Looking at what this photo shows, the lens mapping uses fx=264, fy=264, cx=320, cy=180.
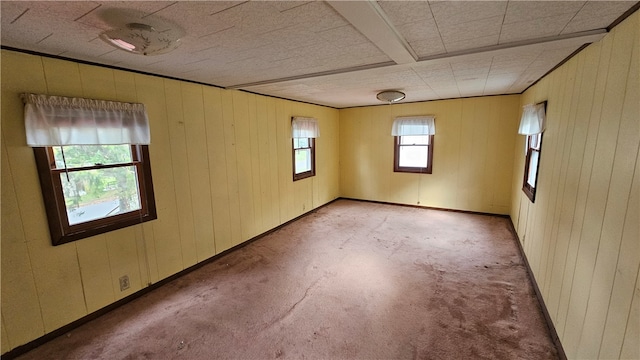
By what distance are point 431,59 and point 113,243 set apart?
3.26 m

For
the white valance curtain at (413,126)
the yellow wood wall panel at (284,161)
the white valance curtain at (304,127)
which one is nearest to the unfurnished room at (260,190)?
the yellow wood wall panel at (284,161)

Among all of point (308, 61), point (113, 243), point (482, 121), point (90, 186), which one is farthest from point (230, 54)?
A: point (482, 121)

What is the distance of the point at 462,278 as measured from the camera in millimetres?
2859

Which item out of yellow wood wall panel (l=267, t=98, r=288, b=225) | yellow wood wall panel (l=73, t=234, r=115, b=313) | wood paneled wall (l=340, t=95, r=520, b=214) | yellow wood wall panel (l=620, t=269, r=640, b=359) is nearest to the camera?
→ yellow wood wall panel (l=620, t=269, r=640, b=359)

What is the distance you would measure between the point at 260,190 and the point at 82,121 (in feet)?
7.41

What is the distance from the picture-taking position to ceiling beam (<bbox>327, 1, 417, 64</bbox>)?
1301mm

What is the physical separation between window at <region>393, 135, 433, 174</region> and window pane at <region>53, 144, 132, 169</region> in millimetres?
4668

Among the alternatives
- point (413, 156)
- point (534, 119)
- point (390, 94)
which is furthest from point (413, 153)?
point (534, 119)

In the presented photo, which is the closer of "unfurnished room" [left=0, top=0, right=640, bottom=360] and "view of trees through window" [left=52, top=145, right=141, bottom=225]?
"unfurnished room" [left=0, top=0, right=640, bottom=360]

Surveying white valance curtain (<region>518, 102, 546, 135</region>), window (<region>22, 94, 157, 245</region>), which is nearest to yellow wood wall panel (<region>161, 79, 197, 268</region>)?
window (<region>22, 94, 157, 245</region>)

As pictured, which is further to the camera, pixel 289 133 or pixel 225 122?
pixel 289 133

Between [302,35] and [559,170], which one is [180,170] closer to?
[302,35]

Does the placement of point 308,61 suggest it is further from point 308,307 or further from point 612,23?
point 308,307

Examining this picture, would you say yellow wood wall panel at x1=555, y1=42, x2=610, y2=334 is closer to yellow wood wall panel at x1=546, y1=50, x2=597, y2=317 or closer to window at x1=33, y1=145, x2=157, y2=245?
→ yellow wood wall panel at x1=546, y1=50, x2=597, y2=317
